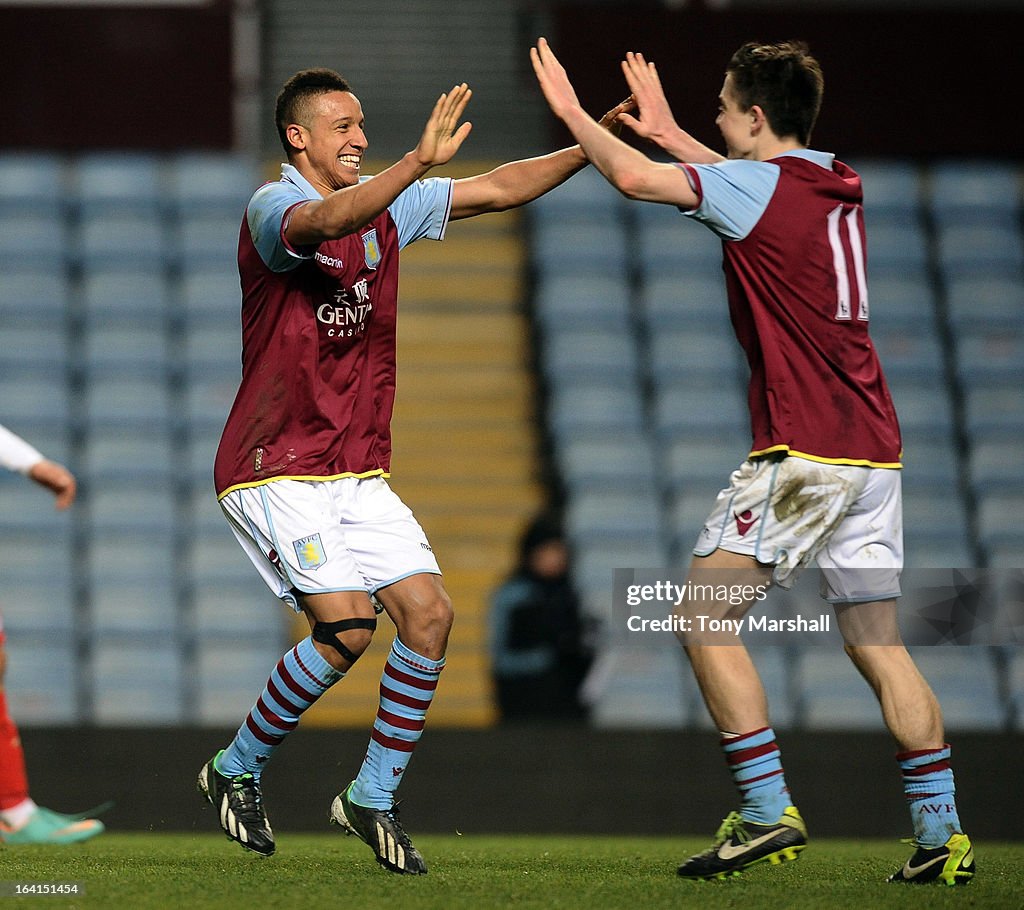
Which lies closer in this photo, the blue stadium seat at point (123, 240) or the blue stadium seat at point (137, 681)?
the blue stadium seat at point (137, 681)

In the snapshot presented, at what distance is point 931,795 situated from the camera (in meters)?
4.58

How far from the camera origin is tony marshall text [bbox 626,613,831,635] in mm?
4586

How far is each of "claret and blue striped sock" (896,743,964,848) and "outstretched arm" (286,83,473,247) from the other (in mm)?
2091

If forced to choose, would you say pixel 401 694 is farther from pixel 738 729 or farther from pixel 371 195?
pixel 371 195

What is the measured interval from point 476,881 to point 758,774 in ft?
2.69

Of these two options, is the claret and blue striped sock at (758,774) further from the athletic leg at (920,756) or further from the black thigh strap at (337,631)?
the black thigh strap at (337,631)

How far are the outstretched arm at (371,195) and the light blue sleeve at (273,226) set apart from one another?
0.08 m

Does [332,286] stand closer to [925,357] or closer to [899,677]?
[899,677]

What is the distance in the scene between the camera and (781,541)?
4539 millimetres

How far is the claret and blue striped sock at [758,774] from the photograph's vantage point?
452 centimetres

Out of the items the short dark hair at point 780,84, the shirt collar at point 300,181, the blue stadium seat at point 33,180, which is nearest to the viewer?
the short dark hair at point 780,84

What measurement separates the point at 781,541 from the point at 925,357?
700cm

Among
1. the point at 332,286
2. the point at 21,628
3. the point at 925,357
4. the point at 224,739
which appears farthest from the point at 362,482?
the point at 925,357

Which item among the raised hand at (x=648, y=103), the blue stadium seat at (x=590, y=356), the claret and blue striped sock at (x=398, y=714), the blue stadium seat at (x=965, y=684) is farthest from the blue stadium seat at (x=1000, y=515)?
the claret and blue striped sock at (x=398, y=714)
